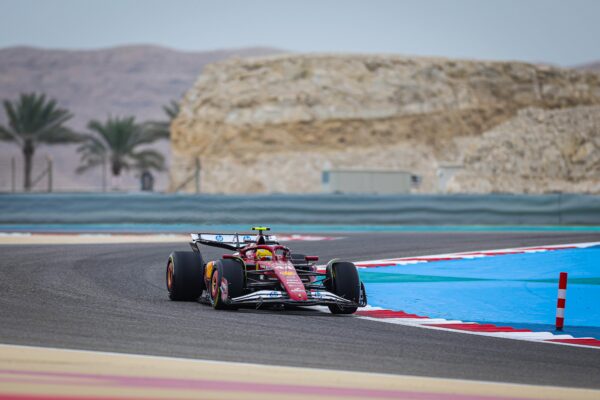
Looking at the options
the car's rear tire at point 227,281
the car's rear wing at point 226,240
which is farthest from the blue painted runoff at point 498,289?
the car's rear tire at point 227,281

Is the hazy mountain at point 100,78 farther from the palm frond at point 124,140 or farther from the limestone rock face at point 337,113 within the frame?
the limestone rock face at point 337,113

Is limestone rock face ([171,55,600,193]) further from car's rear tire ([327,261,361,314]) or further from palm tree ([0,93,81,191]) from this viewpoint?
car's rear tire ([327,261,361,314])

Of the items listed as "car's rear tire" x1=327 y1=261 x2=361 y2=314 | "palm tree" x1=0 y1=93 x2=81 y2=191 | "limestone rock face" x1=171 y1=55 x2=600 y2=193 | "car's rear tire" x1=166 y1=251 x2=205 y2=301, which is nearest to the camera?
"car's rear tire" x1=327 y1=261 x2=361 y2=314

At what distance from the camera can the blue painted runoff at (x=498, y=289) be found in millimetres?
11992

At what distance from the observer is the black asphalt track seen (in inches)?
319

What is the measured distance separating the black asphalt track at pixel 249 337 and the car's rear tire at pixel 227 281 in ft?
0.60

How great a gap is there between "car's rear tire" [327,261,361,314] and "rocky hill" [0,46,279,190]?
119002 mm

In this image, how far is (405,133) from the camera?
194 feet

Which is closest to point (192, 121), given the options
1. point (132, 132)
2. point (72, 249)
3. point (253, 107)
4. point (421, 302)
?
point (253, 107)

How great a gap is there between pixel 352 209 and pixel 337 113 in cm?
2753

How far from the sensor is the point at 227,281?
1153 centimetres

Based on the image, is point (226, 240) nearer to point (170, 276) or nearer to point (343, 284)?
point (170, 276)

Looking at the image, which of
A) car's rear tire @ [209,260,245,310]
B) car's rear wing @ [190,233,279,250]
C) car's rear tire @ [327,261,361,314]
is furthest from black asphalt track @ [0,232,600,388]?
car's rear wing @ [190,233,279,250]

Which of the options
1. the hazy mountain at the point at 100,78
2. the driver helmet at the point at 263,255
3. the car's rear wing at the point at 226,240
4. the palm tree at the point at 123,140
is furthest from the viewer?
the hazy mountain at the point at 100,78
